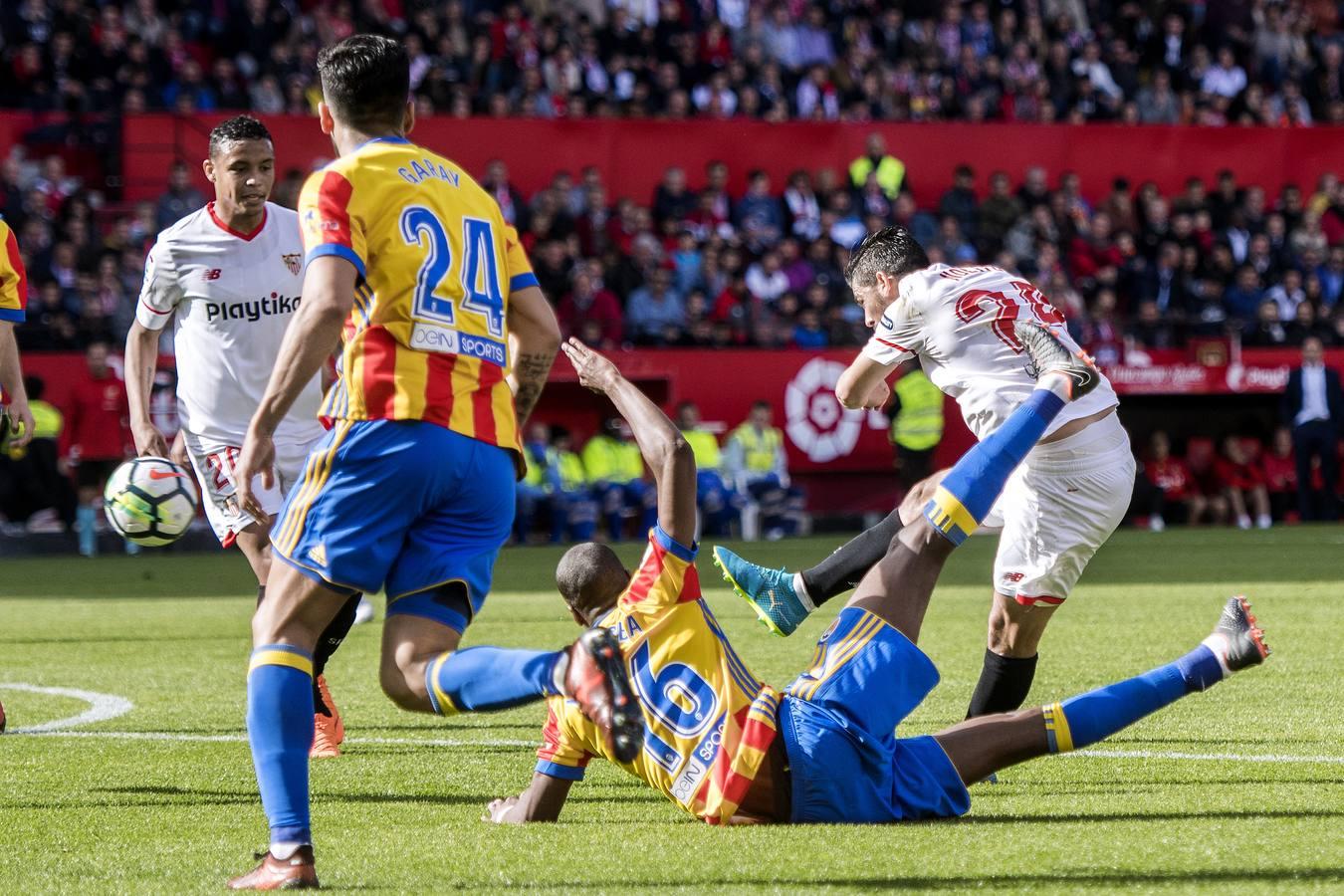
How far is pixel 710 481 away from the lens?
2155cm

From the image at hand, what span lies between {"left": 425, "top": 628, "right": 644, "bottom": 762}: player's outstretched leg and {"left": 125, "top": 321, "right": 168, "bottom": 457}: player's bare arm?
3.06m

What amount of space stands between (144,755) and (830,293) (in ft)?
57.9

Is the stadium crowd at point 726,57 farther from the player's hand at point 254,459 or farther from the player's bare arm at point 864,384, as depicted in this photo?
the player's hand at point 254,459

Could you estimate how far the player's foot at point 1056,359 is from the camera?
17.8 feet

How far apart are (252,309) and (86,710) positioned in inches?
83.0

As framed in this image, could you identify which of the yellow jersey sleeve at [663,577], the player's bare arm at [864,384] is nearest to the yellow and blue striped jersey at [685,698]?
the yellow jersey sleeve at [663,577]

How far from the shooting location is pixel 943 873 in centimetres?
437

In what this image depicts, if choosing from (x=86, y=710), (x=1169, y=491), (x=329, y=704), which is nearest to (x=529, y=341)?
(x=329, y=704)

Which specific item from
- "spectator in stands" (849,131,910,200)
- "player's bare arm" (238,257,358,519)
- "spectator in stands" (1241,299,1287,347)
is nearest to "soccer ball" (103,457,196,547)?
"player's bare arm" (238,257,358,519)

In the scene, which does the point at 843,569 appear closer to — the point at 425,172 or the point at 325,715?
the point at 325,715

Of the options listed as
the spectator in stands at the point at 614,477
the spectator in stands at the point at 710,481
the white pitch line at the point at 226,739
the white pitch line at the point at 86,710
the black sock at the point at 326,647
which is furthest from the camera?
the spectator in stands at the point at 614,477

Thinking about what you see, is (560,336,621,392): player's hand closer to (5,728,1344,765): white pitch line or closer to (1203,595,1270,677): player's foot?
(1203,595,1270,677): player's foot

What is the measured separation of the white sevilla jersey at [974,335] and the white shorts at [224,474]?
2556 millimetres

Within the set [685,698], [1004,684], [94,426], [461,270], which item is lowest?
[94,426]
